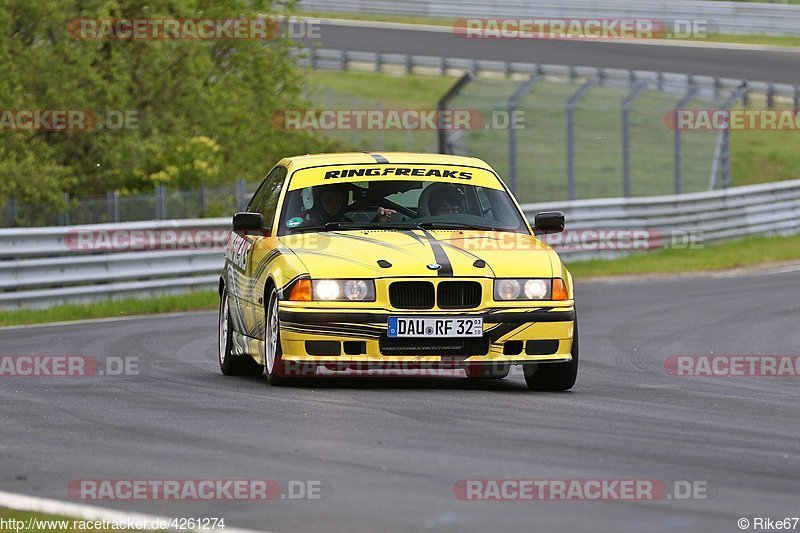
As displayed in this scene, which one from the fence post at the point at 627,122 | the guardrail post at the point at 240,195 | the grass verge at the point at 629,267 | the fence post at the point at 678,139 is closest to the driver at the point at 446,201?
the grass verge at the point at 629,267

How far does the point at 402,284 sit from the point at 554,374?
3.95 ft

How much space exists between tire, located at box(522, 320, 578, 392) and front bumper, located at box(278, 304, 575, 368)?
38 cm

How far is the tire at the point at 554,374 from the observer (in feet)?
33.2

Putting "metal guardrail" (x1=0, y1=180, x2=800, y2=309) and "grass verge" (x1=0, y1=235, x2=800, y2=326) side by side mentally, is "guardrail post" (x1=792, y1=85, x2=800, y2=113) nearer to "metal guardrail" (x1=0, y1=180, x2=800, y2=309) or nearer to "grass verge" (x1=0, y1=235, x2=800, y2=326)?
"metal guardrail" (x1=0, y1=180, x2=800, y2=309)

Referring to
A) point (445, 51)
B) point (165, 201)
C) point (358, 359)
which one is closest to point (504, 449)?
point (358, 359)

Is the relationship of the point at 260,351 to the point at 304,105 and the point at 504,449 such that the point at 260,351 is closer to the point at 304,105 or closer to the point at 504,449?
the point at 504,449

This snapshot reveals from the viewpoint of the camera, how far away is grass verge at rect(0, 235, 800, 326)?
1875 cm

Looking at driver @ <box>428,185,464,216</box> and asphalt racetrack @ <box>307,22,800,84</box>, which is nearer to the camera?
driver @ <box>428,185,464,216</box>

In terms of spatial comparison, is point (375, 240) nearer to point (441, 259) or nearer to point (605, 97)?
point (441, 259)

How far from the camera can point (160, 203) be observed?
2128cm

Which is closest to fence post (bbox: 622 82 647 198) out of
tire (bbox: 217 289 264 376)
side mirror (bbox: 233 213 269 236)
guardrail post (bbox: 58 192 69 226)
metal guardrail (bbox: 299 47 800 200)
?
metal guardrail (bbox: 299 47 800 200)

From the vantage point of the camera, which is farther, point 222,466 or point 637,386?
point 637,386

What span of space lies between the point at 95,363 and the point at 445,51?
33.9 meters

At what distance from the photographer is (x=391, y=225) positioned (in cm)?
1074
